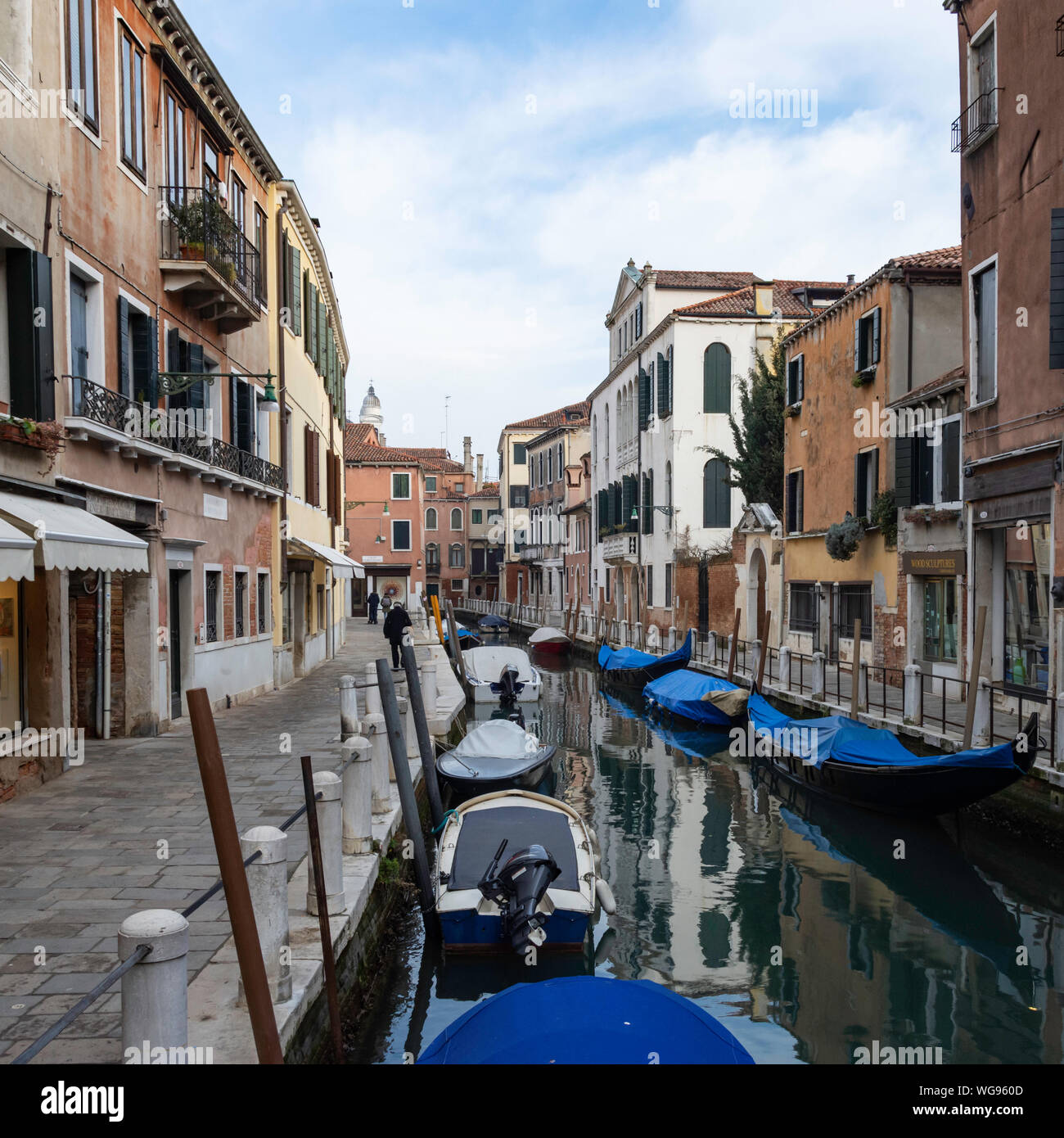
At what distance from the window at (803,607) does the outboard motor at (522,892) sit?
45.9ft

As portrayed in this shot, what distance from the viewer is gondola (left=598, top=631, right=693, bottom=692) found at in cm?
2312

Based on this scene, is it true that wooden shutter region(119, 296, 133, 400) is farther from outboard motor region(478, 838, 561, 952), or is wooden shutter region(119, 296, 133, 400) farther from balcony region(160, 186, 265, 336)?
outboard motor region(478, 838, 561, 952)

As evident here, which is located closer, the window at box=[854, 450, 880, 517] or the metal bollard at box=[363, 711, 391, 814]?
the metal bollard at box=[363, 711, 391, 814]

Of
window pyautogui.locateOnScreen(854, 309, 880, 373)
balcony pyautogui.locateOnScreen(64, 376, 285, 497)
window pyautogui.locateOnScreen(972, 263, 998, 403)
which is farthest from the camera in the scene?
window pyautogui.locateOnScreen(854, 309, 880, 373)

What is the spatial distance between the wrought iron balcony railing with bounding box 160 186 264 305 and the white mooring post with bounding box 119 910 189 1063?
942 centimetres

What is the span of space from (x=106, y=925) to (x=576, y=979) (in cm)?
235

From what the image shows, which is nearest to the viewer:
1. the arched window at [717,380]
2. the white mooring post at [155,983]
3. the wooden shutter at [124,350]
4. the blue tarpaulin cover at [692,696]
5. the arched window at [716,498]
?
the white mooring post at [155,983]

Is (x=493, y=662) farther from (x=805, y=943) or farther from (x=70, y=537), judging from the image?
(x=70, y=537)

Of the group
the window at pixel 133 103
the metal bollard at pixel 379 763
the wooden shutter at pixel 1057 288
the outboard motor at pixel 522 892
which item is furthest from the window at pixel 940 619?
the window at pixel 133 103

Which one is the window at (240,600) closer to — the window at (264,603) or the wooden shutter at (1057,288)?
the window at (264,603)

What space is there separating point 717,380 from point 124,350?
20.4 m

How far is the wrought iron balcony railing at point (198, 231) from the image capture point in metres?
11.0

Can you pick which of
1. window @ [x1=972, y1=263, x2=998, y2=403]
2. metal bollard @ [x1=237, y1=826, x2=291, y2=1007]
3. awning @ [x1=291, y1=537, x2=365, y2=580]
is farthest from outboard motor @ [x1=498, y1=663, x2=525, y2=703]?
metal bollard @ [x1=237, y1=826, x2=291, y2=1007]
